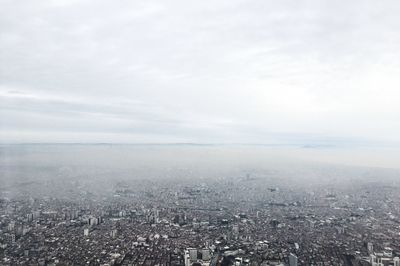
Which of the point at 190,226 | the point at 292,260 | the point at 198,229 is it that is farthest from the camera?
the point at 190,226

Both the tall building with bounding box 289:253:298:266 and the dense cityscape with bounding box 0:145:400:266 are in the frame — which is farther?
the dense cityscape with bounding box 0:145:400:266

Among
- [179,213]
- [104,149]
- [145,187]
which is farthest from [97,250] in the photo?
[104,149]

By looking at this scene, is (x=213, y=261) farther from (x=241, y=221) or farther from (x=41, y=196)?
(x=41, y=196)

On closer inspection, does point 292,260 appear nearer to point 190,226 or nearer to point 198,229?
point 198,229

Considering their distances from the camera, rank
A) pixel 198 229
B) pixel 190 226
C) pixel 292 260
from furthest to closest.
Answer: pixel 190 226 → pixel 198 229 → pixel 292 260

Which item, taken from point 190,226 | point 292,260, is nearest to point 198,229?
point 190,226

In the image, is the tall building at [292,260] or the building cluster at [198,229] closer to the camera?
the tall building at [292,260]

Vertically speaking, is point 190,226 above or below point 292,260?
below

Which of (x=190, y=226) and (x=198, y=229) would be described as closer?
(x=198, y=229)

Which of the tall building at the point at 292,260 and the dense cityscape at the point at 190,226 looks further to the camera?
the dense cityscape at the point at 190,226
